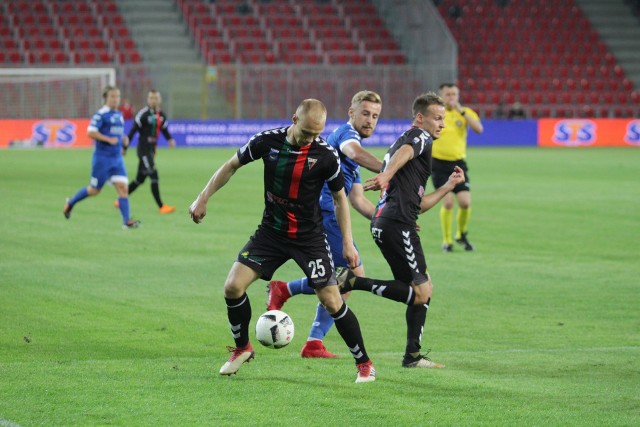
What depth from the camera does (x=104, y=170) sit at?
17.7 metres

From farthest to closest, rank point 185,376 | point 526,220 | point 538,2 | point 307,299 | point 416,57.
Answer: point 538,2, point 416,57, point 526,220, point 307,299, point 185,376

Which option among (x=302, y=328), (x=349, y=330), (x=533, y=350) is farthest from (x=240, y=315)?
(x=533, y=350)

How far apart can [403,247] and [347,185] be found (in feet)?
2.58

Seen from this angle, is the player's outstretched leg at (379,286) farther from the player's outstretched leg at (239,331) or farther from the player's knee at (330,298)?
the player's outstretched leg at (239,331)

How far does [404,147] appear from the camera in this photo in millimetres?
7805

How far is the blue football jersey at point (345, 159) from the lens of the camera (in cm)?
826

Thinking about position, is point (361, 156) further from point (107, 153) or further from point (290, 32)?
point (290, 32)

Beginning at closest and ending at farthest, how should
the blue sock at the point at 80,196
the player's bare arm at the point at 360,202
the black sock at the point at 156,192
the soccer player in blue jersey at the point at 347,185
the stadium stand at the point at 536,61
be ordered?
the soccer player in blue jersey at the point at 347,185
the player's bare arm at the point at 360,202
the blue sock at the point at 80,196
the black sock at the point at 156,192
the stadium stand at the point at 536,61

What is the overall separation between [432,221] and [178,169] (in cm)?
1231

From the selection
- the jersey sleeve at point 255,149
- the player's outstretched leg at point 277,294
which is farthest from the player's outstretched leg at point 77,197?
the jersey sleeve at point 255,149

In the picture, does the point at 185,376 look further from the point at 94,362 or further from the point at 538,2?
the point at 538,2

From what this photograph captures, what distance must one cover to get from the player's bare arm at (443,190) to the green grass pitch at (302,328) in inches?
46.2

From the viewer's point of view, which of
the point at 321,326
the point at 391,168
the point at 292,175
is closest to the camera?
the point at 292,175

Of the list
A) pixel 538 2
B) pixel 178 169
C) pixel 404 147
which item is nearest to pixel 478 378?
pixel 404 147
